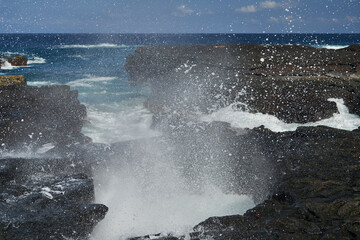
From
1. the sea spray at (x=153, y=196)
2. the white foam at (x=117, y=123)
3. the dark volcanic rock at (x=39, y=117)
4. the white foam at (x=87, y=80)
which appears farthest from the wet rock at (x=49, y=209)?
the white foam at (x=87, y=80)

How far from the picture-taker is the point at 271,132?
9898 mm

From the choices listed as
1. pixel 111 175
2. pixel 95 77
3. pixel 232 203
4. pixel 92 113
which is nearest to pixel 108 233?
pixel 111 175

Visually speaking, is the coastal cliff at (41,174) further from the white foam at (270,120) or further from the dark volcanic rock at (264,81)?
the white foam at (270,120)

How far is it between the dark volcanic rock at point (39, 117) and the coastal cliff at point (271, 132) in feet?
12.7

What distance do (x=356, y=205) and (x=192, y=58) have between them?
17.2 m

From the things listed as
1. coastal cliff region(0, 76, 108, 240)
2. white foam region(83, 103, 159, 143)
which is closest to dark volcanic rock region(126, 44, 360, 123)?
white foam region(83, 103, 159, 143)

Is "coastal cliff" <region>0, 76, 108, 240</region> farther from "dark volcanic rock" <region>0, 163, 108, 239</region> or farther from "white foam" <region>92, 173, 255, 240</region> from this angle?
"white foam" <region>92, 173, 255, 240</region>

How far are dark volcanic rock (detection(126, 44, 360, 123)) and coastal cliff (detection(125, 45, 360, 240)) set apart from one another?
52mm

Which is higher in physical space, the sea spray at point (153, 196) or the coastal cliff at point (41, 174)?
the coastal cliff at point (41, 174)

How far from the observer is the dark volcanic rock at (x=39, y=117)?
10617mm

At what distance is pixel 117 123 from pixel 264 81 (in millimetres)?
8198

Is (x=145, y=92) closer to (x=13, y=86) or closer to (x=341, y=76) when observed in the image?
(x=13, y=86)

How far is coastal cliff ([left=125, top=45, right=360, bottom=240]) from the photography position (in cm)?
490

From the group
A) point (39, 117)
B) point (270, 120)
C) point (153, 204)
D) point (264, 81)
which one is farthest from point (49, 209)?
point (264, 81)
